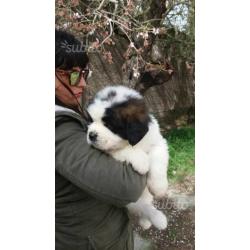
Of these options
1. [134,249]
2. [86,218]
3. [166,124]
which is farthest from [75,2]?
[134,249]

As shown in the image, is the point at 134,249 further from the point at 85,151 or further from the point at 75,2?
the point at 75,2

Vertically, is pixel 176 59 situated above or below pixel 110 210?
above

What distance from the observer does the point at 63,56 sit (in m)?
1.74

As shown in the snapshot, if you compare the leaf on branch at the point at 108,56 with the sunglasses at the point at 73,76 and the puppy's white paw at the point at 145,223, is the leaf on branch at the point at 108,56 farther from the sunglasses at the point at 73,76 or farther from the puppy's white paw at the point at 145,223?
the puppy's white paw at the point at 145,223

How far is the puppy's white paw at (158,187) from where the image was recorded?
5.76 ft

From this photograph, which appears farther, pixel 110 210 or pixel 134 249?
pixel 134 249

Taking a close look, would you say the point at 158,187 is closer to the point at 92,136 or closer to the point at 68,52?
the point at 92,136

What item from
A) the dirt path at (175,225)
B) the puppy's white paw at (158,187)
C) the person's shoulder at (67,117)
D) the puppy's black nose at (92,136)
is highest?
the person's shoulder at (67,117)

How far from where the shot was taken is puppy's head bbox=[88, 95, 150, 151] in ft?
5.46

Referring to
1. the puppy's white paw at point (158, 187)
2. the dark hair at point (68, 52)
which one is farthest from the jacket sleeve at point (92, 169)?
the dark hair at point (68, 52)

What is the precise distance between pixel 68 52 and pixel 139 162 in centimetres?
53

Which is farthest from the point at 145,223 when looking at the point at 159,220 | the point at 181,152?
the point at 181,152

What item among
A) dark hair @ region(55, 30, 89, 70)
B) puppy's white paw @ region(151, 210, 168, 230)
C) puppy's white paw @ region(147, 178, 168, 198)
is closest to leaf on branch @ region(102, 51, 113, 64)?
dark hair @ region(55, 30, 89, 70)

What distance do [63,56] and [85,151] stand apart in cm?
40
